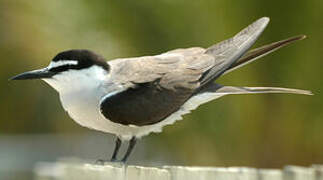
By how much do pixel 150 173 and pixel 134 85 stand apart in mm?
1824

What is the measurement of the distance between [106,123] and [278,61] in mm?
3562

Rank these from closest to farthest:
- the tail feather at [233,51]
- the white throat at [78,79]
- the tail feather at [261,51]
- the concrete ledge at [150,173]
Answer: the concrete ledge at [150,173], the white throat at [78,79], the tail feather at [261,51], the tail feather at [233,51]

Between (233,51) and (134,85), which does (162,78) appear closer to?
(134,85)

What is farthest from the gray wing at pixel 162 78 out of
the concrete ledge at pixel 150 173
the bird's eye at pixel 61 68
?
the concrete ledge at pixel 150 173

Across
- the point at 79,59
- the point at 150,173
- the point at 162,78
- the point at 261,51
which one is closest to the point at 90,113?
the point at 79,59

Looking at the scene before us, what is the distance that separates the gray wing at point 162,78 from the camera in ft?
18.9

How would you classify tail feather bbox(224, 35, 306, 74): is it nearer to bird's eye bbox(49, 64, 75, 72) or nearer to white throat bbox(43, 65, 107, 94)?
white throat bbox(43, 65, 107, 94)

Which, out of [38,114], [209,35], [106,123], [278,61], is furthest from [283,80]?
[38,114]

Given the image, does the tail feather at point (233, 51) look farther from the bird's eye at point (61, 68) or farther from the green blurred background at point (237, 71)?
the green blurred background at point (237, 71)

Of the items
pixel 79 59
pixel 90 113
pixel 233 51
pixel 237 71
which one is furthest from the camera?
pixel 237 71

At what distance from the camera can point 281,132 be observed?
28.6 ft

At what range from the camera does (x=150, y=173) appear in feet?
13.2

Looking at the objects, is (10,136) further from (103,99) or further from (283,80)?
(103,99)

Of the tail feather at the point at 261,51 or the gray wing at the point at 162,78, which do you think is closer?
the gray wing at the point at 162,78
